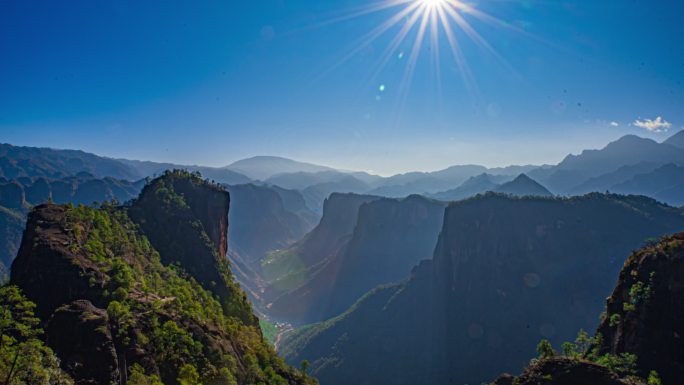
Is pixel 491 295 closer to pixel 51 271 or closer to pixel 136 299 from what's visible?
pixel 136 299

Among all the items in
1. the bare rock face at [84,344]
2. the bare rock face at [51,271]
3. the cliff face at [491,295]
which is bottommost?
the cliff face at [491,295]

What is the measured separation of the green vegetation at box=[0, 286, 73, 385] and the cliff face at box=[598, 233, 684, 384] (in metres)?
53.1

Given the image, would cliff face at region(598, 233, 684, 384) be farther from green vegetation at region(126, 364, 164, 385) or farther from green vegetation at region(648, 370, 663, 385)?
green vegetation at region(126, 364, 164, 385)

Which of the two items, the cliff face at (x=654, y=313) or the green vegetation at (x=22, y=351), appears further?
the cliff face at (x=654, y=313)

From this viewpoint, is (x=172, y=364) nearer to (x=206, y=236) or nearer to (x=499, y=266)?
(x=206, y=236)

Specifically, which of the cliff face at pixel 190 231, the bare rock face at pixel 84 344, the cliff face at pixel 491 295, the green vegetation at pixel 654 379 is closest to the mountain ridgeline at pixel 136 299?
the bare rock face at pixel 84 344

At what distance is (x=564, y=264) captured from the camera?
142 m

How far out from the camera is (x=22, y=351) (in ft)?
86.8

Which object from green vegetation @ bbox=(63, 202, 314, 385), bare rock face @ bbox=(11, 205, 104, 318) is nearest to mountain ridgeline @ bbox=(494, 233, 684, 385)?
green vegetation @ bbox=(63, 202, 314, 385)

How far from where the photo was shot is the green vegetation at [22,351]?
24.1m

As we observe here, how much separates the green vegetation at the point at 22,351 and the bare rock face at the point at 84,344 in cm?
150

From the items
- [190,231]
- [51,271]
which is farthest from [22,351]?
[190,231]

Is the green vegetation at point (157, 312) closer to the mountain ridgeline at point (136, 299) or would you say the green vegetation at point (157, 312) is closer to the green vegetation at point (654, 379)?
the mountain ridgeline at point (136, 299)

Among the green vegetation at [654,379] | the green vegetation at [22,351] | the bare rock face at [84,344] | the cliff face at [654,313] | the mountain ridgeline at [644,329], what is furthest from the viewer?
the cliff face at [654,313]
